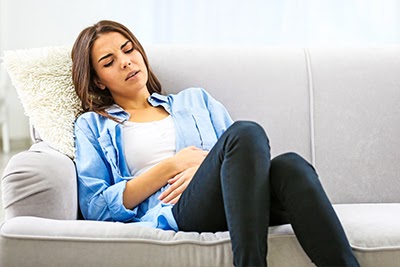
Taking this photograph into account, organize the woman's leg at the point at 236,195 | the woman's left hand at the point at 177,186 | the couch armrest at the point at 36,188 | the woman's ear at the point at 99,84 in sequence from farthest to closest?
the woman's ear at the point at 99,84
the woman's left hand at the point at 177,186
the couch armrest at the point at 36,188
the woman's leg at the point at 236,195

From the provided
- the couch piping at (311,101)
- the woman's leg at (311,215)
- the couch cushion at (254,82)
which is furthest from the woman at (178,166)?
the couch piping at (311,101)

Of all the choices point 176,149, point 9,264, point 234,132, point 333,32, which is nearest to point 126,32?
point 176,149

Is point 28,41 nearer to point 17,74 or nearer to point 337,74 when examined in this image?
→ point 17,74

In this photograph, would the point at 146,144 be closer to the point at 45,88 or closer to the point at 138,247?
the point at 45,88

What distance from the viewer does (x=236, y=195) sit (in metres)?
1.52

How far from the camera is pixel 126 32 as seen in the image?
212 centimetres

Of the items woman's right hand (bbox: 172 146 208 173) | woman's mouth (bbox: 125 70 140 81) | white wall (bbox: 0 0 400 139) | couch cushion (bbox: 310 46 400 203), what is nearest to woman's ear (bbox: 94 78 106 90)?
woman's mouth (bbox: 125 70 140 81)

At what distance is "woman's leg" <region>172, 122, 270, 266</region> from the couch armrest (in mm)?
298

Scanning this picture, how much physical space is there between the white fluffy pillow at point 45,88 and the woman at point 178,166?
0.14 feet

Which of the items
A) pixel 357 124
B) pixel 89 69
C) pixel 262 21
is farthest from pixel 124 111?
pixel 262 21

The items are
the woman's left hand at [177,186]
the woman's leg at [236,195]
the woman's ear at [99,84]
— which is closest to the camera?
the woman's leg at [236,195]

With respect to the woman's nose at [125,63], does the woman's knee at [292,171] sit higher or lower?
lower

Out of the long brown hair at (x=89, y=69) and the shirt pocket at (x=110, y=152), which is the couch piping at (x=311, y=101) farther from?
the shirt pocket at (x=110, y=152)

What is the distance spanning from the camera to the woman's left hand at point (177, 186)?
5.98 feet
